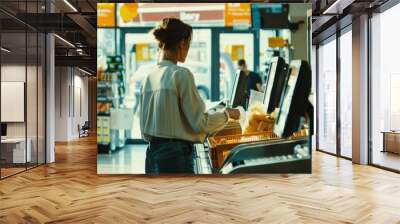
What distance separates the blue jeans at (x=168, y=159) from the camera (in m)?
6.70

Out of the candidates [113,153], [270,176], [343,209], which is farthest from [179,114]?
[343,209]

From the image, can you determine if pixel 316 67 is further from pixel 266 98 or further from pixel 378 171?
pixel 266 98

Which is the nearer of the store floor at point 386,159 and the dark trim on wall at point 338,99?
the store floor at point 386,159

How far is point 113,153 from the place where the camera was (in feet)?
22.6

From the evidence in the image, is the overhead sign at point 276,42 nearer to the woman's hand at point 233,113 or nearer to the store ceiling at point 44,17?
the woman's hand at point 233,113

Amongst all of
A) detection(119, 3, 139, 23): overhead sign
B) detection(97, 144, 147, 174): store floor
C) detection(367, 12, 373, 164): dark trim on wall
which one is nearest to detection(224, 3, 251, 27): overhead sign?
detection(119, 3, 139, 23): overhead sign

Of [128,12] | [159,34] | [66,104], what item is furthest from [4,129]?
[66,104]

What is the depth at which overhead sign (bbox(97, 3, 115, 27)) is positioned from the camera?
670cm

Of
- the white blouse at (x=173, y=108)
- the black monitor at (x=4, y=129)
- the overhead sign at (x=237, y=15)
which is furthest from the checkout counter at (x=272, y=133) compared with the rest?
the black monitor at (x=4, y=129)

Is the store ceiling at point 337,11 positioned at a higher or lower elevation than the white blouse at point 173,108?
higher

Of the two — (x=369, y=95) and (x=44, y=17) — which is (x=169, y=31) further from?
(x=369, y=95)

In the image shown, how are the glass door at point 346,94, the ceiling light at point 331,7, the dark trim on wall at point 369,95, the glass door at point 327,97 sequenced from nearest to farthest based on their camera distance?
1. the ceiling light at point 331,7
2. the dark trim on wall at point 369,95
3. the glass door at point 346,94
4. the glass door at point 327,97

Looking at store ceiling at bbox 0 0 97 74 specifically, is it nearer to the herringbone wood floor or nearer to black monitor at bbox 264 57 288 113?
the herringbone wood floor

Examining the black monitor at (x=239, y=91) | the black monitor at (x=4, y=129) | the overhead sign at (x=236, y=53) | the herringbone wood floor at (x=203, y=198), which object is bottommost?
the herringbone wood floor at (x=203, y=198)
